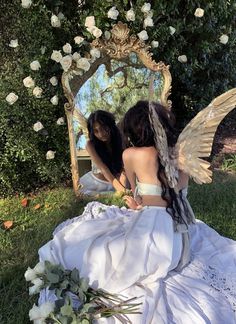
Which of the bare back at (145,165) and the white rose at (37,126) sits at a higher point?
the white rose at (37,126)

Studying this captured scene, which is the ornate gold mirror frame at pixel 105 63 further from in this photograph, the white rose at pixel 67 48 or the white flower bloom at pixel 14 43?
the white flower bloom at pixel 14 43

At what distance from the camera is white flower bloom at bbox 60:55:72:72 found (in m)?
4.82

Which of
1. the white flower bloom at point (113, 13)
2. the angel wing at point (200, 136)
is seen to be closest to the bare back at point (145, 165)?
the angel wing at point (200, 136)

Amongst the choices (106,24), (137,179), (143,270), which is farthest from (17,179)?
(143,270)

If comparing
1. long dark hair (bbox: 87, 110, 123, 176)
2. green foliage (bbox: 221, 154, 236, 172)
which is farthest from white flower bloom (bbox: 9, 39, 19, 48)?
green foliage (bbox: 221, 154, 236, 172)

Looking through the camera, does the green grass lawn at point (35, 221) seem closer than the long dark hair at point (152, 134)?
No

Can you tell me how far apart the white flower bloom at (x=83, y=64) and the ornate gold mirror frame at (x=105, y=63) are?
89 mm

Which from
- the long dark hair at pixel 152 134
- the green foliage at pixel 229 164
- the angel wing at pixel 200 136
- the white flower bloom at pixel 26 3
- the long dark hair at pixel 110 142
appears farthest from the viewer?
the green foliage at pixel 229 164

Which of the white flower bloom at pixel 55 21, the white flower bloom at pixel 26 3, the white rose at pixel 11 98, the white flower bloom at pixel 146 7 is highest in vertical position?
the white flower bloom at pixel 26 3

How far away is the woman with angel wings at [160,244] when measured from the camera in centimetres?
284

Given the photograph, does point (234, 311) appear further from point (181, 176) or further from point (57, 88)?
point (57, 88)

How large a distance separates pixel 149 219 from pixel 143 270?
0.35 metres

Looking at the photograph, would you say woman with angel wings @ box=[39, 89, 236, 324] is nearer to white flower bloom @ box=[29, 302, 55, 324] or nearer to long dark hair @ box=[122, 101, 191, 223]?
long dark hair @ box=[122, 101, 191, 223]

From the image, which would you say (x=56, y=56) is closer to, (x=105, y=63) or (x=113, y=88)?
(x=105, y=63)
